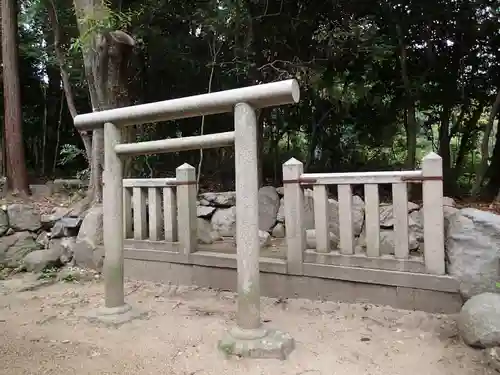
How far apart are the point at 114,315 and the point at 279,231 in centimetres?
284

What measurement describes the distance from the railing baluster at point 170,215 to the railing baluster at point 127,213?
0.62 metres

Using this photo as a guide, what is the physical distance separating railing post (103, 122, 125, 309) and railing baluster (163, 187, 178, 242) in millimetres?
A: 1146

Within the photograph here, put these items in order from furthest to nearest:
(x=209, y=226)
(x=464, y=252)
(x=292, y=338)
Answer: (x=209, y=226)
(x=464, y=252)
(x=292, y=338)

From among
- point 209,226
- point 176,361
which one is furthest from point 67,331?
point 209,226

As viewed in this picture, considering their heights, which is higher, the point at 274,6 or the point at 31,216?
the point at 274,6

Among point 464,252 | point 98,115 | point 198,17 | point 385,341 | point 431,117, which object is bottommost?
point 385,341

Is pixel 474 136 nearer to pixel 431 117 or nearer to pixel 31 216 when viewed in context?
pixel 431 117

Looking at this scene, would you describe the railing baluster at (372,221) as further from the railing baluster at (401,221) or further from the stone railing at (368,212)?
the railing baluster at (401,221)

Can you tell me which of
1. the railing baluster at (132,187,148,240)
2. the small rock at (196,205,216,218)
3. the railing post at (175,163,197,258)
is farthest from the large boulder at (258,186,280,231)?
the railing baluster at (132,187,148,240)

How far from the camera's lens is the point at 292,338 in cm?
294

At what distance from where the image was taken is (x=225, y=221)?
5.78m

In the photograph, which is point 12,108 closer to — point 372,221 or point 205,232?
point 205,232

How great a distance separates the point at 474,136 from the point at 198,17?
6.83 metres

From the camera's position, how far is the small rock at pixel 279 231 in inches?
225
